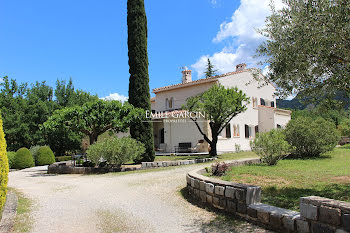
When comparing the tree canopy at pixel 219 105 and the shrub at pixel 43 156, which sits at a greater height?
the tree canopy at pixel 219 105

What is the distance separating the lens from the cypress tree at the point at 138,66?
54.2 ft

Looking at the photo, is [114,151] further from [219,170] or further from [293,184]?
[293,184]

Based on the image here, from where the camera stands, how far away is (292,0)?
242 inches

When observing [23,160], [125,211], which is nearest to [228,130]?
[23,160]

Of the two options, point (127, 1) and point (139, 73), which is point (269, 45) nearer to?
point (139, 73)

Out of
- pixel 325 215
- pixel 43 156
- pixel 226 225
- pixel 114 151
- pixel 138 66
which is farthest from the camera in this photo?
pixel 43 156

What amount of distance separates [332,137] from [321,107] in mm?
9615

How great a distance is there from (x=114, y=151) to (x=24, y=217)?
7.69 meters

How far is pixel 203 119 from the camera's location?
22.9 m

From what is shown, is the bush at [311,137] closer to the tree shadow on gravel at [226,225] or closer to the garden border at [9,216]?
the tree shadow on gravel at [226,225]

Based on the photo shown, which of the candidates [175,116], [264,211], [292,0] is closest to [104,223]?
[264,211]

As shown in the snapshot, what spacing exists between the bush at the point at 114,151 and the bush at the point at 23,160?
9.71 metres

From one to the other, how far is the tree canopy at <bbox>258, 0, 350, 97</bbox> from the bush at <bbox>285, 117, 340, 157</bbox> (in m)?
9.00

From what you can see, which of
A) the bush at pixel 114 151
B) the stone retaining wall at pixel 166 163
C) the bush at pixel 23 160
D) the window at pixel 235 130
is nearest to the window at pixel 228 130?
the window at pixel 235 130
